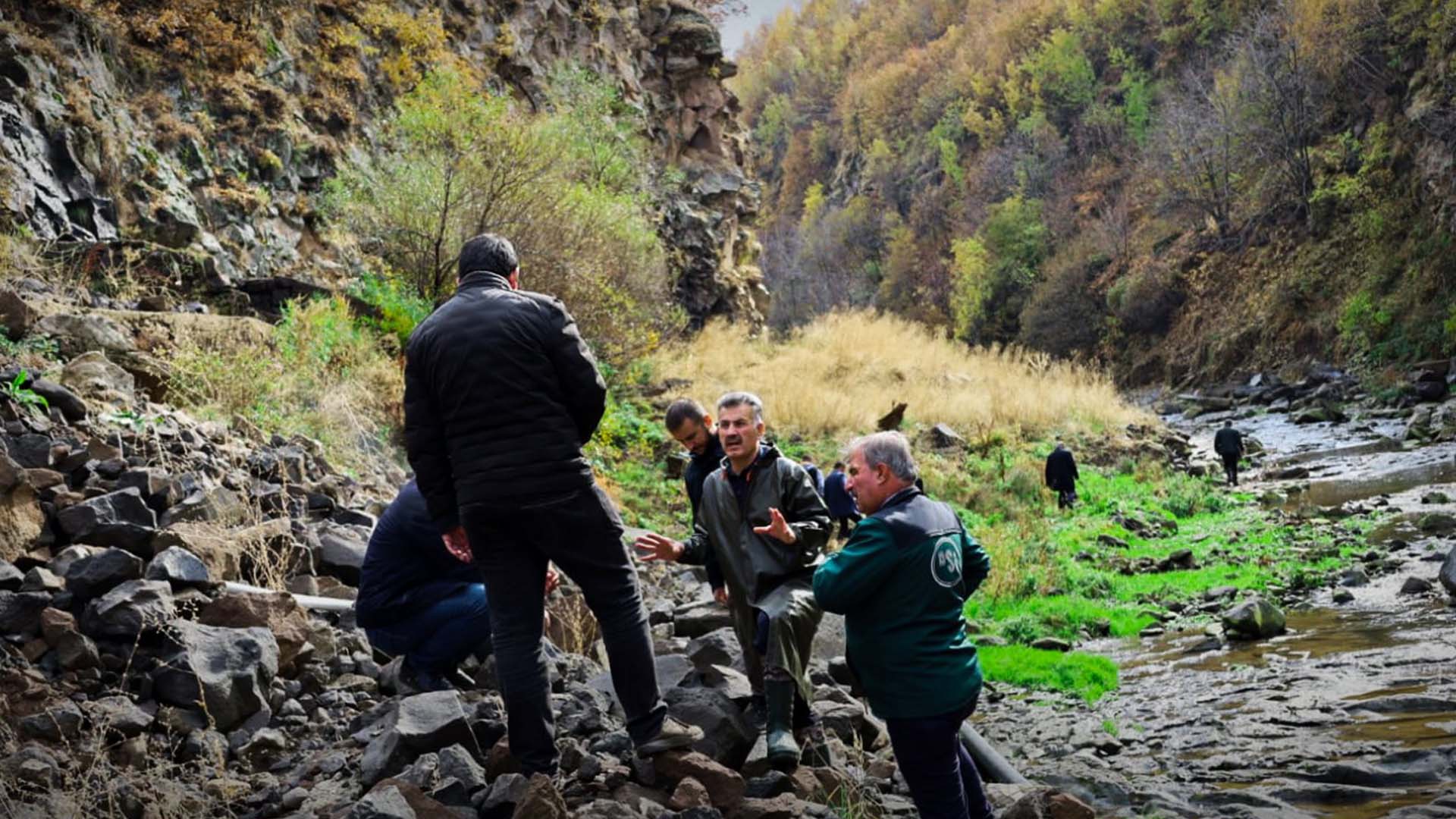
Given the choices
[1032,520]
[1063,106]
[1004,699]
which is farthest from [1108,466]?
[1063,106]

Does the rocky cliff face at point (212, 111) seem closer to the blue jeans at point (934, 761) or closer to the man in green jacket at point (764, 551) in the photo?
the man in green jacket at point (764, 551)

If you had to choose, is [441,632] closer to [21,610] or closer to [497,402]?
[497,402]

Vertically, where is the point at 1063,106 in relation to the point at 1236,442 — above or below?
above

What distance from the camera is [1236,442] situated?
17.9m

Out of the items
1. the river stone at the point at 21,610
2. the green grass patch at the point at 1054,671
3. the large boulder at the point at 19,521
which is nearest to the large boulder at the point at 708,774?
the river stone at the point at 21,610

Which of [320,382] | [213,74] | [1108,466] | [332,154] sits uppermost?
[213,74]

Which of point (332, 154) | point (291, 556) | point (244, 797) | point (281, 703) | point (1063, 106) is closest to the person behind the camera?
point (244, 797)

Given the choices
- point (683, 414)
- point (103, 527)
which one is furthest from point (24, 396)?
point (683, 414)

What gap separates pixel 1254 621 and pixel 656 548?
6.09 m

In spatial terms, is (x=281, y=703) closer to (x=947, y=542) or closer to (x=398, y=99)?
(x=947, y=542)

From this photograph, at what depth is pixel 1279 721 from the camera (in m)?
6.11

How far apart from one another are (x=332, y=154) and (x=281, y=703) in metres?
15.0

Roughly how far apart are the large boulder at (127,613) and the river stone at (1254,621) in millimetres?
7822

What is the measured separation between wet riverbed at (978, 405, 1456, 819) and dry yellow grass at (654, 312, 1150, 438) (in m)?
10.9
